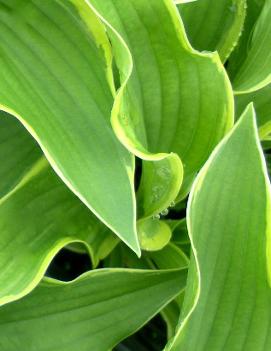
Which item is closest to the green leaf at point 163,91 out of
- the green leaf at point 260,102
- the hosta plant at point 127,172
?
the hosta plant at point 127,172

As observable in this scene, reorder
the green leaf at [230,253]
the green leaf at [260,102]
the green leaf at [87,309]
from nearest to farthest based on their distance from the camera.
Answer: the green leaf at [230,253] < the green leaf at [87,309] < the green leaf at [260,102]

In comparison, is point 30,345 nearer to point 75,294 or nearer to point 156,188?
point 75,294

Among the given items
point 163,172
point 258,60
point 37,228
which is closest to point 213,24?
point 258,60

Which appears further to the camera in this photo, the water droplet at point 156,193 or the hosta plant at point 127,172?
the water droplet at point 156,193

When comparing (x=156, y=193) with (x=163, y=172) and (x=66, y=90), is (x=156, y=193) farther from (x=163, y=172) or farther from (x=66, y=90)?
(x=66, y=90)

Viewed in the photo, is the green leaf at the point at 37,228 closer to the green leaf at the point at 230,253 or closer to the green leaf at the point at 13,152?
the green leaf at the point at 13,152

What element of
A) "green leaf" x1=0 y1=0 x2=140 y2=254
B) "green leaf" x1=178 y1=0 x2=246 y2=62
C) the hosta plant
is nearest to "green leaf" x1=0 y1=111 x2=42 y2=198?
the hosta plant
